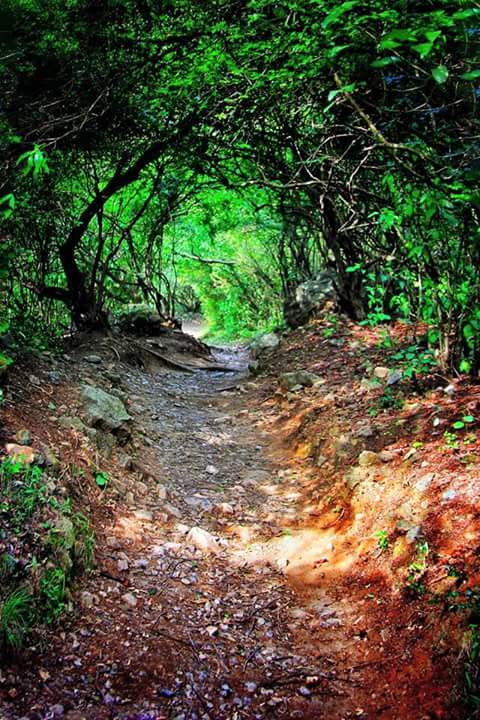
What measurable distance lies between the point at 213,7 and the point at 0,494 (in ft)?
15.9

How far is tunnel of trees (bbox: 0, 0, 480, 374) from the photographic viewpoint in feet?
9.61

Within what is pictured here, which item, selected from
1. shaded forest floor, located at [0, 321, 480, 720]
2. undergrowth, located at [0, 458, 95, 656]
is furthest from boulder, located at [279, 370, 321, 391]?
undergrowth, located at [0, 458, 95, 656]

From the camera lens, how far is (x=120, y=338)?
30.5 feet

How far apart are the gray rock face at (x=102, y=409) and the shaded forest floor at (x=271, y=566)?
175 millimetres

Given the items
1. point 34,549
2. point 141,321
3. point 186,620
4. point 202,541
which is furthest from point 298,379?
point 141,321

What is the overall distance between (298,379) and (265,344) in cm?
346

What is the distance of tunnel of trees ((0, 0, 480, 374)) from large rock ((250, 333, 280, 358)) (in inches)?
78.0

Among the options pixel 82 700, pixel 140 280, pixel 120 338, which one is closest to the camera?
pixel 82 700

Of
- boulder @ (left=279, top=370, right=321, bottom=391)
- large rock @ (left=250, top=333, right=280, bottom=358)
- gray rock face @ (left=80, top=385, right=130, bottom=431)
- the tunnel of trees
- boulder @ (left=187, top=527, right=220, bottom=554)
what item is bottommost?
boulder @ (left=187, top=527, right=220, bottom=554)

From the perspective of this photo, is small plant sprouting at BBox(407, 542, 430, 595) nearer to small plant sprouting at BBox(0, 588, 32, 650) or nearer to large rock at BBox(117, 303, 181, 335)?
small plant sprouting at BBox(0, 588, 32, 650)

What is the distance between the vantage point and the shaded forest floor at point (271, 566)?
233 cm

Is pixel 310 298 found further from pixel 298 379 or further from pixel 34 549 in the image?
pixel 34 549

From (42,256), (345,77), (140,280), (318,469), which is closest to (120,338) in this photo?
(42,256)

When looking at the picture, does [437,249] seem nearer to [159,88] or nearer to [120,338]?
[159,88]
